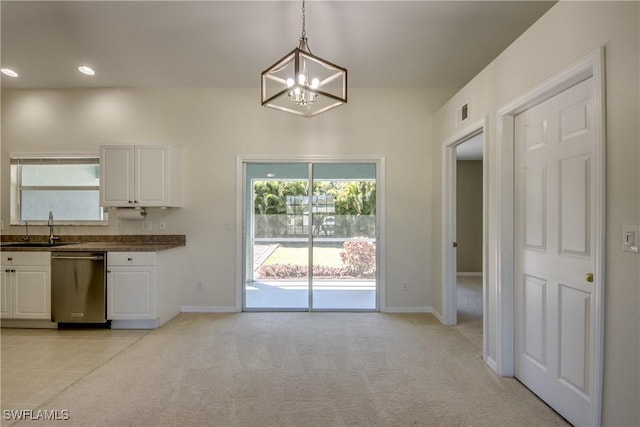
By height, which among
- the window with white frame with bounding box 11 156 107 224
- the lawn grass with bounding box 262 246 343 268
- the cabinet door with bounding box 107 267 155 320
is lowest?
the cabinet door with bounding box 107 267 155 320

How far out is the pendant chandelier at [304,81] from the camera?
1728mm

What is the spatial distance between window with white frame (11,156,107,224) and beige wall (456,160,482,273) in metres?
6.85

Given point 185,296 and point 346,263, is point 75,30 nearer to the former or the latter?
point 185,296

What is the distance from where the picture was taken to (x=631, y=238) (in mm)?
1460

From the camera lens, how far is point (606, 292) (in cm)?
159

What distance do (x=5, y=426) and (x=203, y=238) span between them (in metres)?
2.50

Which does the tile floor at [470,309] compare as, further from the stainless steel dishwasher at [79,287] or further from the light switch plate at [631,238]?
the stainless steel dishwasher at [79,287]

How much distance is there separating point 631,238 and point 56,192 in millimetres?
5709

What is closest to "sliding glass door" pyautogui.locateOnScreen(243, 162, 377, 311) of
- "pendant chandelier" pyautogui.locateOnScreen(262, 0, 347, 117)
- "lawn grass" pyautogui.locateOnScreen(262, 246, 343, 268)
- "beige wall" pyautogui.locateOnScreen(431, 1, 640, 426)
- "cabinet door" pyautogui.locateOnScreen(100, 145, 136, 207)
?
"lawn grass" pyautogui.locateOnScreen(262, 246, 343, 268)

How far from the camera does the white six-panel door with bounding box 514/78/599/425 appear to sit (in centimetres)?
180

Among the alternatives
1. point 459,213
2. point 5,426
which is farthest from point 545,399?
point 459,213

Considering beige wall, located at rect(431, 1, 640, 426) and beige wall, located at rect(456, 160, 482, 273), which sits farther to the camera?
beige wall, located at rect(456, 160, 482, 273)

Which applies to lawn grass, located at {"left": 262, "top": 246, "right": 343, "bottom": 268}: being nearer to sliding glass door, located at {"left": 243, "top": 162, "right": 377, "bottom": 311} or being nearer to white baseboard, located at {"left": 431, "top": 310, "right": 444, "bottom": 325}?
sliding glass door, located at {"left": 243, "top": 162, "right": 377, "bottom": 311}

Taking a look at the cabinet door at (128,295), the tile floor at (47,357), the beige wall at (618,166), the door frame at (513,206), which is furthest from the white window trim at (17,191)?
the beige wall at (618,166)
